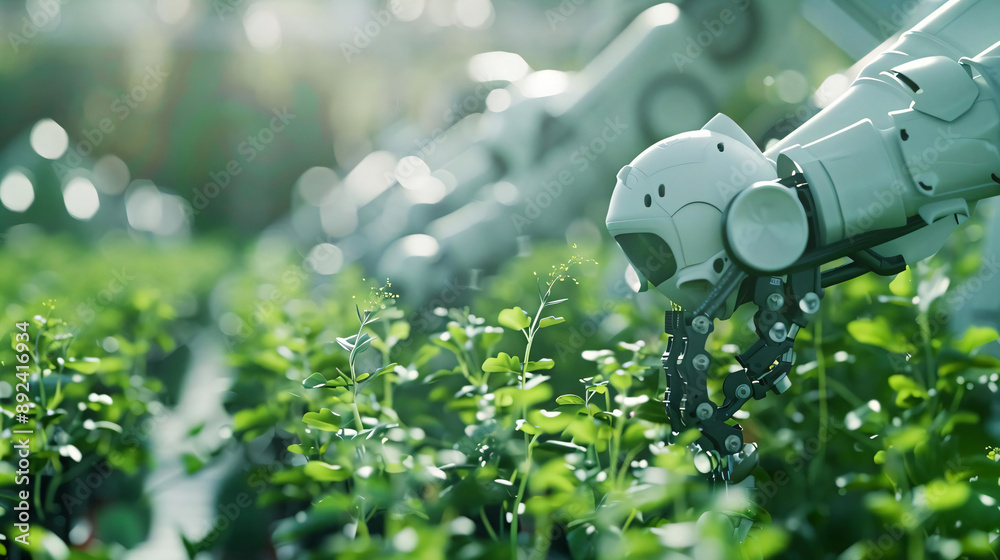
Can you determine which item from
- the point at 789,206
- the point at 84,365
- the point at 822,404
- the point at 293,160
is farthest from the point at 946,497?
the point at 293,160

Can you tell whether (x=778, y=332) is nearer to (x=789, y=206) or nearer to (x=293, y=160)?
(x=789, y=206)

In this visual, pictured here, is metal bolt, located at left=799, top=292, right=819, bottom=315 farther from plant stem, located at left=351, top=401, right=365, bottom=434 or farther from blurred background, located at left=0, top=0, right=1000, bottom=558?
plant stem, located at left=351, top=401, right=365, bottom=434

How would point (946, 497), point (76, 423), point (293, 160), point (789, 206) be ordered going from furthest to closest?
1. point (293, 160)
2. point (76, 423)
3. point (789, 206)
4. point (946, 497)

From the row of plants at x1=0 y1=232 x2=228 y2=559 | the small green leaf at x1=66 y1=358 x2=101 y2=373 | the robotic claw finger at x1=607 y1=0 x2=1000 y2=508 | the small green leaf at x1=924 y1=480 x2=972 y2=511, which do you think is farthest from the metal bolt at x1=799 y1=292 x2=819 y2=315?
the small green leaf at x1=66 y1=358 x2=101 y2=373

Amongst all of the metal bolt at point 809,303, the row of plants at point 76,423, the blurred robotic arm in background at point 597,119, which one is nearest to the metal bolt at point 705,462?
the metal bolt at point 809,303

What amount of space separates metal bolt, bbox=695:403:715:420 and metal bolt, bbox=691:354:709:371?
4 centimetres

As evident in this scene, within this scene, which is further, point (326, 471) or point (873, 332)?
point (873, 332)

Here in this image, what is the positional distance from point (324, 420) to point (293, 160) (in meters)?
6.23

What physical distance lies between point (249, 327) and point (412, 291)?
2.19ft

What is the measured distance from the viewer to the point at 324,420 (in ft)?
2.76

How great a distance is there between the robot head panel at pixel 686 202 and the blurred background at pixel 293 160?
1.30ft

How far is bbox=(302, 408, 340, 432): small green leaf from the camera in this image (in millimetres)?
800

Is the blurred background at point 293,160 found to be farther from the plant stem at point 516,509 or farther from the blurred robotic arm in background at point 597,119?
the plant stem at point 516,509

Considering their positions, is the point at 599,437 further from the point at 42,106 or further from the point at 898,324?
the point at 42,106
